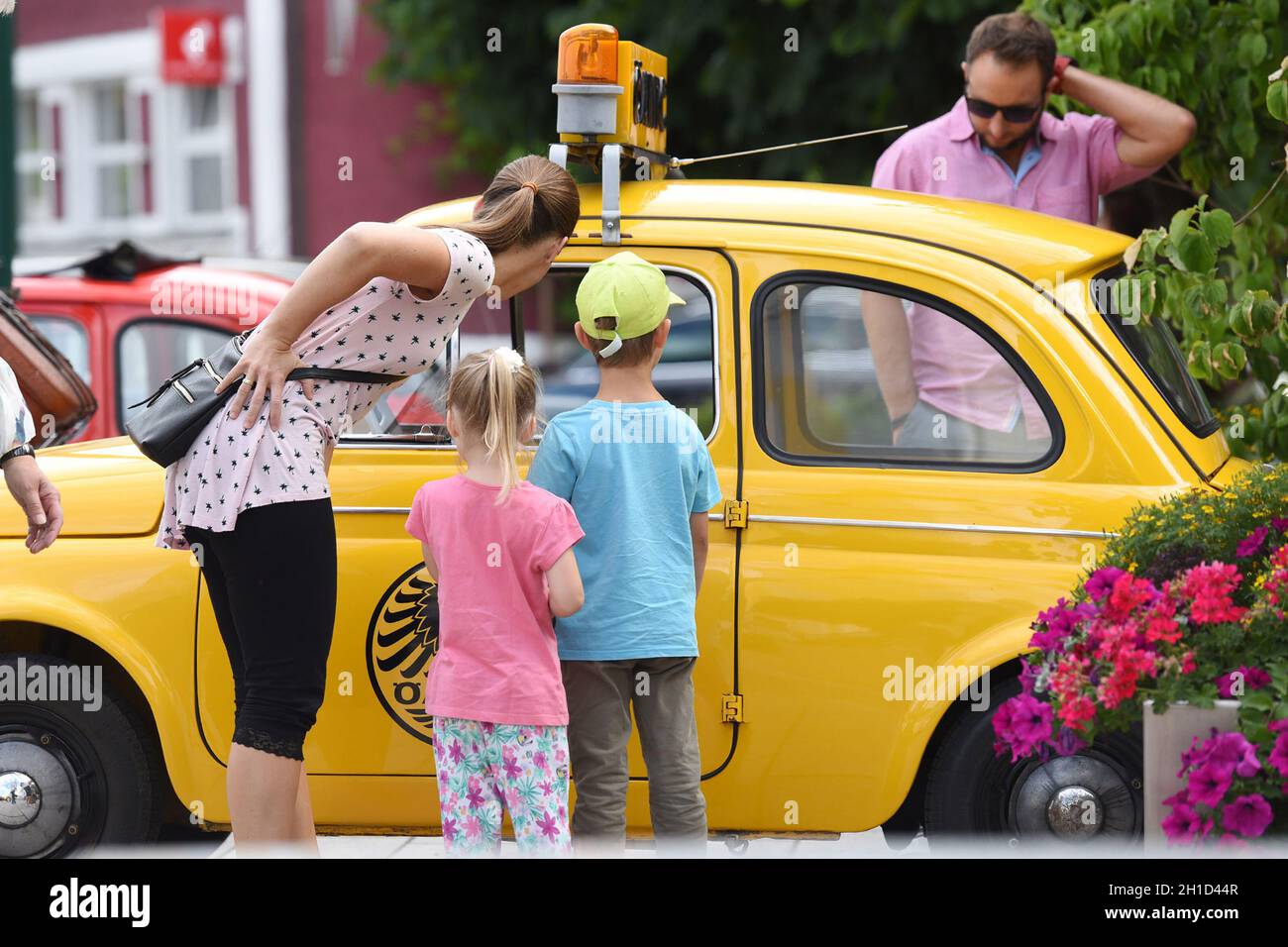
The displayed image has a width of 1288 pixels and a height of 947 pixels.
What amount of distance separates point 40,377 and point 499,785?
1355 millimetres

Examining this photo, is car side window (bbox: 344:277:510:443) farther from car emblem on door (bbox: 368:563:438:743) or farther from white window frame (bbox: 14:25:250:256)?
white window frame (bbox: 14:25:250:256)

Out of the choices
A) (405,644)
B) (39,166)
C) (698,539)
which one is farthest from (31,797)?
(39,166)

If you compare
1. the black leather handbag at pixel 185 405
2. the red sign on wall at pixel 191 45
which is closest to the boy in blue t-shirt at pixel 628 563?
the black leather handbag at pixel 185 405

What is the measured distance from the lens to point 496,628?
3918 millimetres

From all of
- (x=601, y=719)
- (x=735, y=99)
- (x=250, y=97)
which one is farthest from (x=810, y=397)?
(x=250, y=97)

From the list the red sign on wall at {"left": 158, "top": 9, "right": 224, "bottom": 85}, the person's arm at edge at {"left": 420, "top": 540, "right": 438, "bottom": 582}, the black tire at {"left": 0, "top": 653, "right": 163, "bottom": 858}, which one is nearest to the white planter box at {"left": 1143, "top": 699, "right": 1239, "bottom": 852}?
the person's arm at edge at {"left": 420, "top": 540, "right": 438, "bottom": 582}

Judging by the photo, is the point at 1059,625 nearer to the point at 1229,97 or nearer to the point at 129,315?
the point at 1229,97

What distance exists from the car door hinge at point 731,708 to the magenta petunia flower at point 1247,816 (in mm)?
1614

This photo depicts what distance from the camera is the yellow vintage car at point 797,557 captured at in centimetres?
433

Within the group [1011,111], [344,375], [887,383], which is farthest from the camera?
[1011,111]

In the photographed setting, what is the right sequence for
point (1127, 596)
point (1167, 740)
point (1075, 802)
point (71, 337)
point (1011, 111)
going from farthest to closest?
point (71, 337) < point (1011, 111) < point (1075, 802) < point (1127, 596) < point (1167, 740)

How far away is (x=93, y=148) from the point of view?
22109 millimetres

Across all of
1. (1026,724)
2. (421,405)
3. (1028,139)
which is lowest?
(1026,724)

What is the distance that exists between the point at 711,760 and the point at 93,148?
19.6 m
